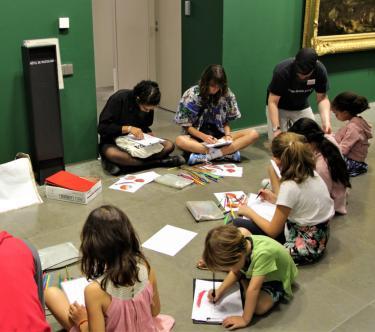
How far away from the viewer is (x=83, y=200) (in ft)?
11.6

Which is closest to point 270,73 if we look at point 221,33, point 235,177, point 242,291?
point 221,33

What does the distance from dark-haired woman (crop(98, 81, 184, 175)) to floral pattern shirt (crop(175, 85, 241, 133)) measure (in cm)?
28

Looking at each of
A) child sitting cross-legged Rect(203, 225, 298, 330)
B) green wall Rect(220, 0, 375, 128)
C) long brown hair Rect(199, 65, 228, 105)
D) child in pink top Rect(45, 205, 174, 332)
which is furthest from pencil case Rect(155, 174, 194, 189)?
child in pink top Rect(45, 205, 174, 332)

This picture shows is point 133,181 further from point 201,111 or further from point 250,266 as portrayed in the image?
point 250,266

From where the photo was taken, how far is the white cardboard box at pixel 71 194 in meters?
3.54

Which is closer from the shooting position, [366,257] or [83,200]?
[366,257]

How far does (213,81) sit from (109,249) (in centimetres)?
255

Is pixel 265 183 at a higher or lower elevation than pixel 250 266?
lower

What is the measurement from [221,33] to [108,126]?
1.59 metres

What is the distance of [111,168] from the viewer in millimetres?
4156

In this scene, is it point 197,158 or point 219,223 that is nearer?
point 219,223

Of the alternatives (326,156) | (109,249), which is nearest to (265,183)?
(326,156)

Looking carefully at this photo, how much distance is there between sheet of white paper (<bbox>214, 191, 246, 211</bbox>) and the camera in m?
3.51

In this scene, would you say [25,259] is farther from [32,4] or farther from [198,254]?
[32,4]
